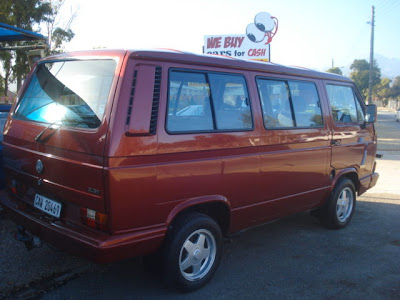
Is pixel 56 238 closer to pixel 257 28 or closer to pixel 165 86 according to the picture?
pixel 165 86

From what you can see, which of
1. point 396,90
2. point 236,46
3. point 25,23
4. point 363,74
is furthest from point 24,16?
point 396,90

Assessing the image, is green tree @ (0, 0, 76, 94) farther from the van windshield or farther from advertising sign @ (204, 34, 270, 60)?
the van windshield

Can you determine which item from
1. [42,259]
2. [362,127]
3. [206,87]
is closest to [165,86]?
[206,87]

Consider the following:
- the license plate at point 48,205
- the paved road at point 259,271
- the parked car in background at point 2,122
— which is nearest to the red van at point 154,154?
the license plate at point 48,205

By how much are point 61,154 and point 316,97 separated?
3266mm

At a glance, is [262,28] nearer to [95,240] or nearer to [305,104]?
[305,104]

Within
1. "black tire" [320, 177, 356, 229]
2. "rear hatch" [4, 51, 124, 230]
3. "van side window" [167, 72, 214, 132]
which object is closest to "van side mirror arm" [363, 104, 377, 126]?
"black tire" [320, 177, 356, 229]

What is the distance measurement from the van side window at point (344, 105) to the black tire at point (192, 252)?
260cm

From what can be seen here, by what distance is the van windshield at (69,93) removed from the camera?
2.94 metres

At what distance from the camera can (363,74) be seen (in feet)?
229

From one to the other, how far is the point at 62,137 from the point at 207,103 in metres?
1.31

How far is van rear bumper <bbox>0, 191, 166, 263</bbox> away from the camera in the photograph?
274cm

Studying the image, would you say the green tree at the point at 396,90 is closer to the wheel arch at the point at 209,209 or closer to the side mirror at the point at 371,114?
the side mirror at the point at 371,114

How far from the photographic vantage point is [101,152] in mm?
2709
